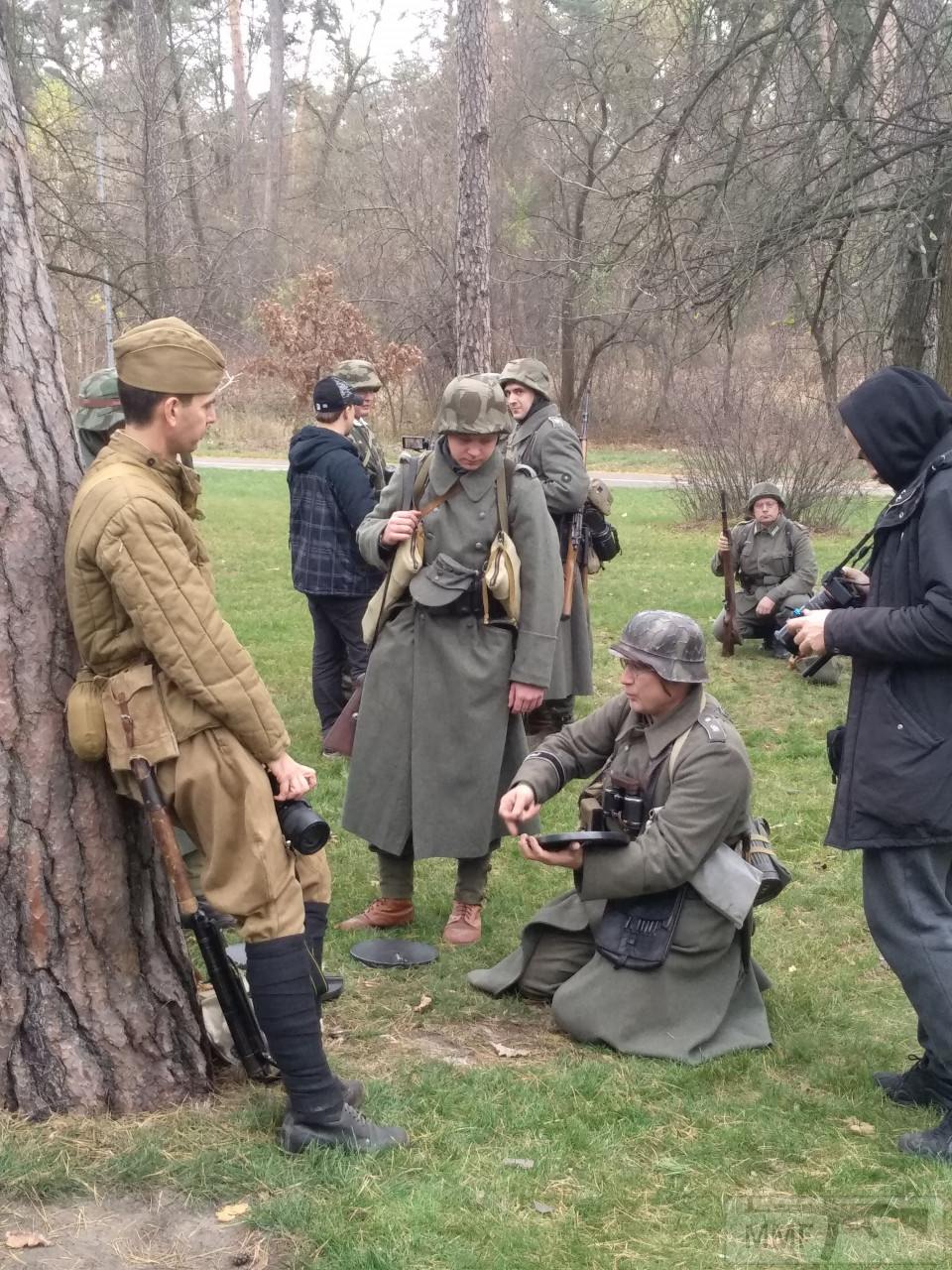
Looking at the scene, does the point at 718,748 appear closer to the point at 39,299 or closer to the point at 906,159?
the point at 39,299

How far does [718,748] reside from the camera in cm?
404

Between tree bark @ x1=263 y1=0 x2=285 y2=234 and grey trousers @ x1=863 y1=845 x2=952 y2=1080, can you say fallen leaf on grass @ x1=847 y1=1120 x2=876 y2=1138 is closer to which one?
grey trousers @ x1=863 y1=845 x2=952 y2=1080

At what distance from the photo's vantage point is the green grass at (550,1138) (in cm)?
296

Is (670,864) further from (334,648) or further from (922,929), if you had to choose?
(334,648)

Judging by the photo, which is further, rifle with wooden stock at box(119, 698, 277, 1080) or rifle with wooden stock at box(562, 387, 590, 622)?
rifle with wooden stock at box(562, 387, 590, 622)

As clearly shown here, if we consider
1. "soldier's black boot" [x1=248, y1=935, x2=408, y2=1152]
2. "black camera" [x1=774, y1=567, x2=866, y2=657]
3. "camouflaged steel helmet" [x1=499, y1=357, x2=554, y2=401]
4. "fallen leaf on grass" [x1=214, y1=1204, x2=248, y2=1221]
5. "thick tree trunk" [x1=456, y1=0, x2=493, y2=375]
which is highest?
"thick tree trunk" [x1=456, y1=0, x2=493, y2=375]

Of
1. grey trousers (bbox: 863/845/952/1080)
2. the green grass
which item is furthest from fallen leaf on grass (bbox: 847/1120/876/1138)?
grey trousers (bbox: 863/845/952/1080)

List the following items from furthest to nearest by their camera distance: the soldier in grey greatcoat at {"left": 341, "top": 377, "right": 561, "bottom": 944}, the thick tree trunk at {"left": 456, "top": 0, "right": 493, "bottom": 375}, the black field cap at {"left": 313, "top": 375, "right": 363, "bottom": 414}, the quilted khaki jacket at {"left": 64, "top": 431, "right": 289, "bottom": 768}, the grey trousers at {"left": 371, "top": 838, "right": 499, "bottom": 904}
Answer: the thick tree trunk at {"left": 456, "top": 0, "right": 493, "bottom": 375} < the black field cap at {"left": 313, "top": 375, "right": 363, "bottom": 414} < the grey trousers at {"left": 371, "top": 838, "right": 499, "bottom": 904} < the soldier in grey greatcoat at {"left": 341, "top": 377, "right": 561, "bottom": 944} < the quilted khaki jacket at {"left": 64, "top": 431, "right": 289, "bottom": 768}

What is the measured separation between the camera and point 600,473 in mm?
25406

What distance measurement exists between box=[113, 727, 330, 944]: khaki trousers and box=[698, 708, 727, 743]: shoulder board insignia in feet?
5.19

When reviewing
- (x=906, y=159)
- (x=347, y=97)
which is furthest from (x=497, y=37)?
(x=906, y=159)

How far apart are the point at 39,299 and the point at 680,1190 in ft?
9.03

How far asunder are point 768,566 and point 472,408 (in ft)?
19.1

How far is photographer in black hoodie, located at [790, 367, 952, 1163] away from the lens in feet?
11.0
